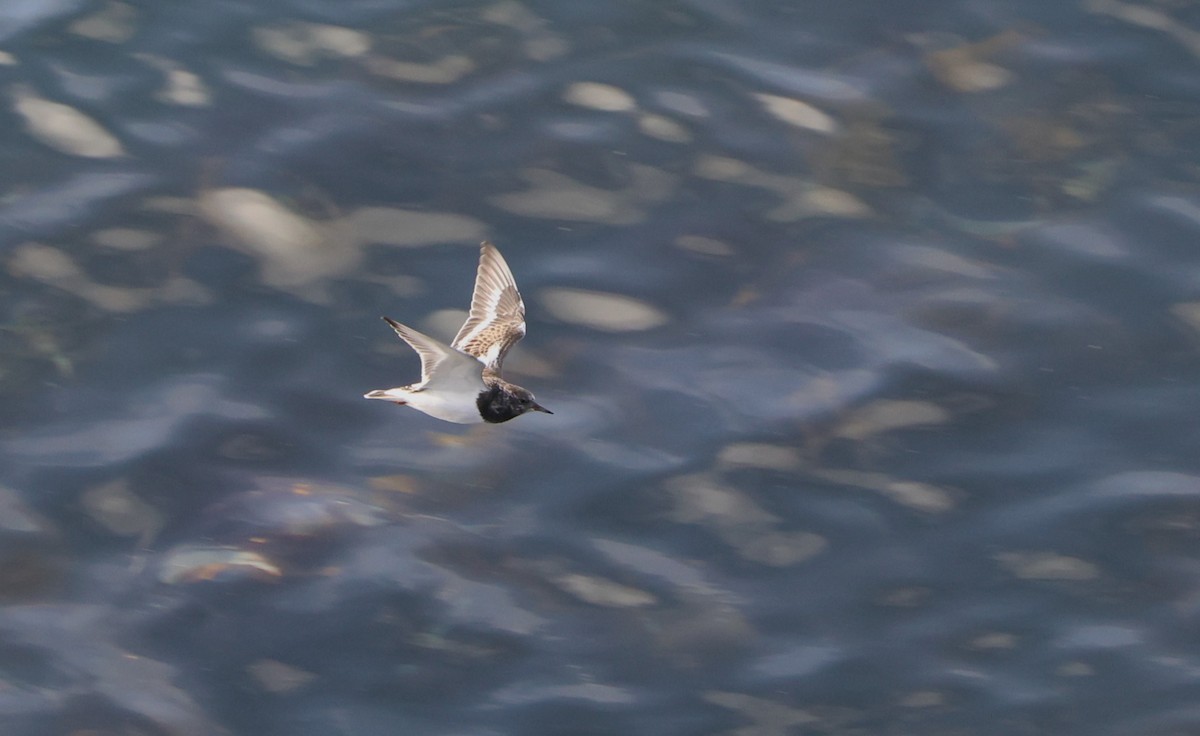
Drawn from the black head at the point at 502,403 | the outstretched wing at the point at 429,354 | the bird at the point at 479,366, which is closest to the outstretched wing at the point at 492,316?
the bird at the point at 479,366

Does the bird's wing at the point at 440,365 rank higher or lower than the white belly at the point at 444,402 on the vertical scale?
higher

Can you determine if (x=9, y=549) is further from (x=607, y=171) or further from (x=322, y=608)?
(x=607, y=171)

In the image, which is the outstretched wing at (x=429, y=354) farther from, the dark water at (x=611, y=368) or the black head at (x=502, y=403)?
the dark water at (x=611, y=368)

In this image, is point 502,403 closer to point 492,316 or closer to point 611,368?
point 492,316

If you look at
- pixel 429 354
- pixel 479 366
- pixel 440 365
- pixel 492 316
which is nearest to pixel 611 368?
pixel 492 316

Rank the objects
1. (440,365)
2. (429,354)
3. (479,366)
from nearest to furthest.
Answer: (479,366) < (440,365) < (429,354)

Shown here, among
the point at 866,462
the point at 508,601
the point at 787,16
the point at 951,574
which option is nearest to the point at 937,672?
the point at 951,574

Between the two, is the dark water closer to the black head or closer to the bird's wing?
the black head
